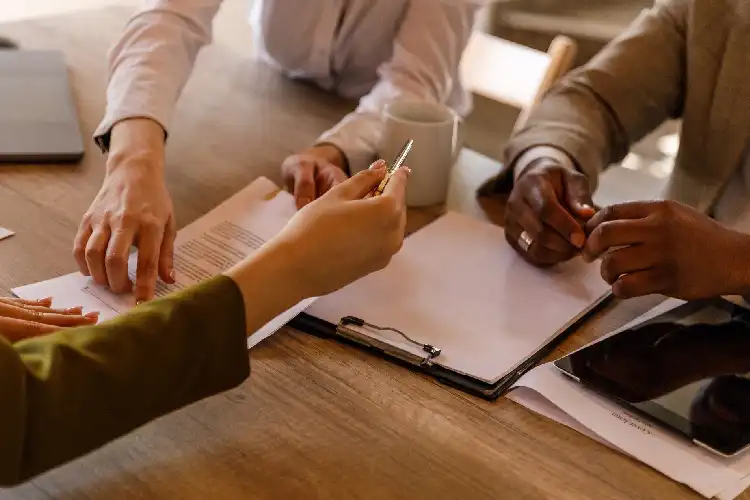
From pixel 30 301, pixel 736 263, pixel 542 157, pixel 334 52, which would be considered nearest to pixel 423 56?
pixel 334 52

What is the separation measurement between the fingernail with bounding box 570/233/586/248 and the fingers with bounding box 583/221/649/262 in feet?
0.08

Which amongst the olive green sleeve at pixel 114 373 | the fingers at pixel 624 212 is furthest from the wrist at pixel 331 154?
the olive green sleeve at pixel 114 373

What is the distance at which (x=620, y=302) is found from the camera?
37.0 inches

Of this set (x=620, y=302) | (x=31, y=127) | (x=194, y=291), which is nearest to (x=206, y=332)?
(x=194, y=291)

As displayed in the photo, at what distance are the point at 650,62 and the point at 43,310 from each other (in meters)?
0.93

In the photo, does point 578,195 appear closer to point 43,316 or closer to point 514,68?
point 43,316

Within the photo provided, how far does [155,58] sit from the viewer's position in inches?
45.2

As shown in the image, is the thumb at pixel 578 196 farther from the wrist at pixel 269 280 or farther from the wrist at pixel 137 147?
the wrist at pixel 137 147

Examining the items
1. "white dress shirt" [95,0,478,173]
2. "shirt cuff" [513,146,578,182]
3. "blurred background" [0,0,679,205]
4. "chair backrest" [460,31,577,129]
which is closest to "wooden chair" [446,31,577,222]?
"chair backrest" [460,31,577,129]

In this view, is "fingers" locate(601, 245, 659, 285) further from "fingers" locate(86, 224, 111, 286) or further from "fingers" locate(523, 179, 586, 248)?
"fingers" locate(86, 224, 111, 286)

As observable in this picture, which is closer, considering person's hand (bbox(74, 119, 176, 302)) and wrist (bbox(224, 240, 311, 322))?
wrist (bbox(224, 240, 311, 322))

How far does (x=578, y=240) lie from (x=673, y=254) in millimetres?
114

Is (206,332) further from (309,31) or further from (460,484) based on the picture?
(309,31)

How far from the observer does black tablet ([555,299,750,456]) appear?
0.73 meters
